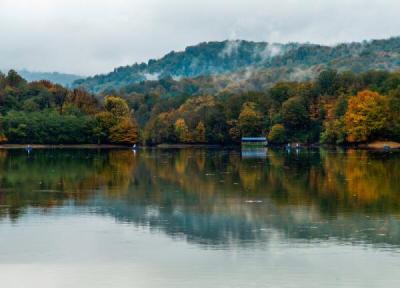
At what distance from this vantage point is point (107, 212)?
33719mm

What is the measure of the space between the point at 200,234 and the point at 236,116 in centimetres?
13724

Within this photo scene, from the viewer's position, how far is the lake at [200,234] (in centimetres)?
2066

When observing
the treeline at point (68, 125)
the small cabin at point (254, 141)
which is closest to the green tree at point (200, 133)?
the small cabin at point (254, 141)

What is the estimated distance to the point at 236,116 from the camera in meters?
164

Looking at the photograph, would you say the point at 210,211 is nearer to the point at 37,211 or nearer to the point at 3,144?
the point at 37,211

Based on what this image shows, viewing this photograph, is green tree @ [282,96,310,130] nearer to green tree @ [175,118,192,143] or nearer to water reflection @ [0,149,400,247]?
green tree @ [175,118,192,143]

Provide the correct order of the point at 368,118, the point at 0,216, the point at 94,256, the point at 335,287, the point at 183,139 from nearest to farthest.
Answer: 1. the point at 335,287
2. the point at 94,256
3. the point at 0,216
4. the point at 368,118
5. the point at 183,139

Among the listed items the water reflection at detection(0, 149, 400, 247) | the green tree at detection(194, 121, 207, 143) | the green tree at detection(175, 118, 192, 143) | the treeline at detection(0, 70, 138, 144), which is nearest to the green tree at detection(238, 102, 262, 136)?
the green tree at detection(194, 121, 207, 143)

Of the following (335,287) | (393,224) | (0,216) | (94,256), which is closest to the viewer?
(335,287)

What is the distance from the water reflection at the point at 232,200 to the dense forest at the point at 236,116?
2779 inches

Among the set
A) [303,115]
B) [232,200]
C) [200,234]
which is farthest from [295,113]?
[200,234]

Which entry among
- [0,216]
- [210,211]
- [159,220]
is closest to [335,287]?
[159,220]

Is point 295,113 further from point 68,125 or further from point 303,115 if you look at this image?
point 68,125

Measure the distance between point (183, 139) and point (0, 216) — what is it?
130m
